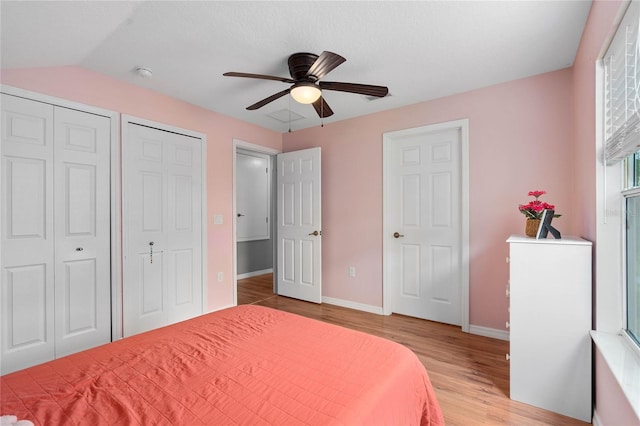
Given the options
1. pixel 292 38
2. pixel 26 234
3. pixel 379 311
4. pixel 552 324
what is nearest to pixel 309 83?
pixel 292 38

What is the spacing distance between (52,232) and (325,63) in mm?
2459

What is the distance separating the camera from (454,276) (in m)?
3.10

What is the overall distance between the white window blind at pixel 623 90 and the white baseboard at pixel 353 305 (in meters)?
2.60

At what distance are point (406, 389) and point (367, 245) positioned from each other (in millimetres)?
2461

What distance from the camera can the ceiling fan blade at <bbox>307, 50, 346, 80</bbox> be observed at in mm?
1795

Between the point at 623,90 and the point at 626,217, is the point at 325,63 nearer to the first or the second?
the point at 623,90

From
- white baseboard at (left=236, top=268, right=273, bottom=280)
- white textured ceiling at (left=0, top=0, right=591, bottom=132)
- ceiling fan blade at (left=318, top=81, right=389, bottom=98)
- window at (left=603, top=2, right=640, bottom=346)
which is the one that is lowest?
white baseboard at (left=236, top=268, right=273, bottom=280)

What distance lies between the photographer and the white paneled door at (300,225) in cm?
392

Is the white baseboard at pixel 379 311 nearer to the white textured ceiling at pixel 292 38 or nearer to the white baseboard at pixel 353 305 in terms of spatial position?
the white baseboard at pixel 353 305

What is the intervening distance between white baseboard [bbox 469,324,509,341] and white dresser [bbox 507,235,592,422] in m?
0.98

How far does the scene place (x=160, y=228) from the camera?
2994 millimetres

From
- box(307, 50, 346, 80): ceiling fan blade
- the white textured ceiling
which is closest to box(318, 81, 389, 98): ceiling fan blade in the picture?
box(307, 50, 346, 80): ceiling fan blade

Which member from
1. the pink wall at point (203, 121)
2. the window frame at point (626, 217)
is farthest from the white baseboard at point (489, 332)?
the pink wall at point (203, 121)

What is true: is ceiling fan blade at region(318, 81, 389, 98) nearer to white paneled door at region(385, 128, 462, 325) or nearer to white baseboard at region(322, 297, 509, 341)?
white paneled door at region(385, 128, 462, 325)
